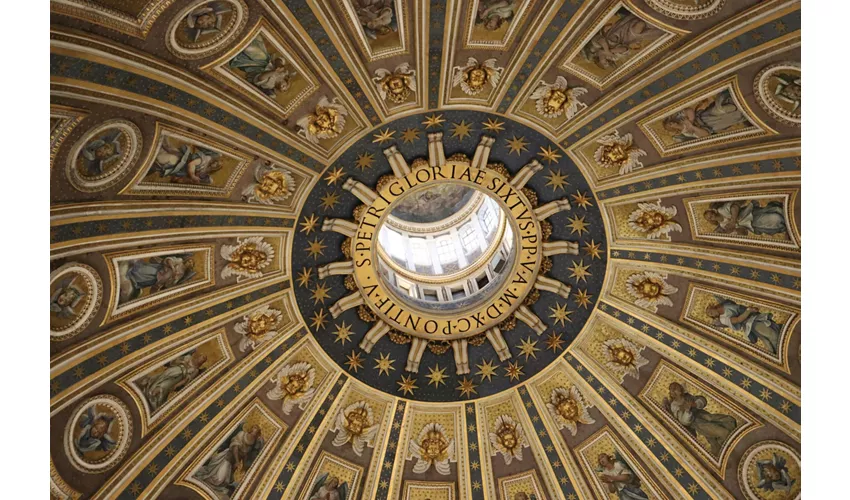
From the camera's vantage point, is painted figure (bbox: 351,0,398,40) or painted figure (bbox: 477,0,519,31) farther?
painted figure (bbox: 477,0,519,31)

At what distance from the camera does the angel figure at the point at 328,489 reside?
71.5 ft

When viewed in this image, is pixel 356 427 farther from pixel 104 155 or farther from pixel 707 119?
pixel 707 119

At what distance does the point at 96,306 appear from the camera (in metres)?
17.9

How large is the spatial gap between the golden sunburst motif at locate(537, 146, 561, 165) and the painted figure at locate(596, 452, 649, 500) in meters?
7.69

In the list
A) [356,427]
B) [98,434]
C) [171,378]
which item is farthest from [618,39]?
[98,434]

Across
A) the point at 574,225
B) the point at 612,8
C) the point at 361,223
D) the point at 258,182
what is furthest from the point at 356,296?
the point at 612,8

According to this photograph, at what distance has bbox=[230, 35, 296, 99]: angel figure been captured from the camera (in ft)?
56.0

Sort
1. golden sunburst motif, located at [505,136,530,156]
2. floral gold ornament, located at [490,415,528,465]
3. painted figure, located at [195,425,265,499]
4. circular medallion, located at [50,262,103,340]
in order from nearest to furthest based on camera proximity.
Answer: circular medallion, located at [50,262,103,340], golden sunburst motif, located at [505,136,530,156], painted figure, located at [195,425,265,499], floral gold ornament, located at [490,415,528,465]

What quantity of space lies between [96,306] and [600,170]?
38.4ft

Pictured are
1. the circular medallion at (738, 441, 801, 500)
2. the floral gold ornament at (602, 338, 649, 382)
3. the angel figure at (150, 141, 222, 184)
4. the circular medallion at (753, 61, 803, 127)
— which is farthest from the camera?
the floral gold ornament at (602, 338, 649, 382)

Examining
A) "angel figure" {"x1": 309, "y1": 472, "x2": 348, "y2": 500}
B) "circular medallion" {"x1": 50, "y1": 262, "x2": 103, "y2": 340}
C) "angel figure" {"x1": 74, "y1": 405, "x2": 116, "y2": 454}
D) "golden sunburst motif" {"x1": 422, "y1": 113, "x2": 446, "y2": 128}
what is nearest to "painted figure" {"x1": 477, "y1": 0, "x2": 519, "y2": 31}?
"golden sunburst motif" {"x1": 422, "y1": 113, "x2": 446, "y2": 128}

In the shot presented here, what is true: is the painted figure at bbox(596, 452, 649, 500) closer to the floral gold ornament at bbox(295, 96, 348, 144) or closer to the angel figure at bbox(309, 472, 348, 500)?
the angel figure at bbox(309, 472, 348, 500)

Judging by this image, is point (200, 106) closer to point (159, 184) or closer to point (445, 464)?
point (159, 184)

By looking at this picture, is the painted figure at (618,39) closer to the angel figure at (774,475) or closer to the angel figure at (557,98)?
the angel figure at (557,98)
